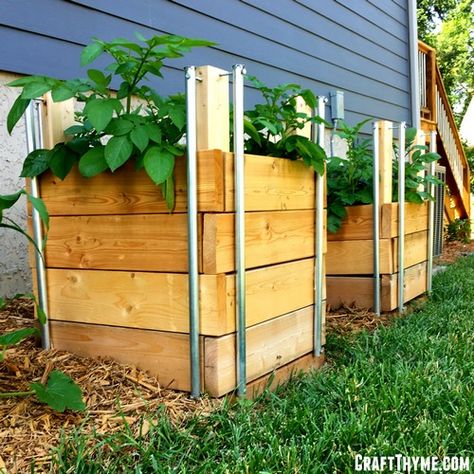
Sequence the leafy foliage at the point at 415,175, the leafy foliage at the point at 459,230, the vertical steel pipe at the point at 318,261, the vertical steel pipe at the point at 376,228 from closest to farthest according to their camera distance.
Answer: the vertical steel pipe at the point at 318,261
the vertical steel pipe at the point at 376,228
the leafy foliage at the point at 415,175
the leafy foliage at the point at 459,230

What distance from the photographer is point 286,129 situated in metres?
2.04

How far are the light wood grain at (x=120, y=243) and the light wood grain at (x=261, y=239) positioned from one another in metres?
0.09

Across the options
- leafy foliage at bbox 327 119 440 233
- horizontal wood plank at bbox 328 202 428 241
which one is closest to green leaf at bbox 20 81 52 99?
leafy foliage at bbox 327 119 440 233

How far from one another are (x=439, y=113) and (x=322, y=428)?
6.81 metres

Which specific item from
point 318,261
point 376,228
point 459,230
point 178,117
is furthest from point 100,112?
point 459,230

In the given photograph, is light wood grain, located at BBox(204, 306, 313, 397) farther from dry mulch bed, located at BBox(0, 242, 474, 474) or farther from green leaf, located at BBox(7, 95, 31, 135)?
green leaf, located at BBox(7, 95, 31, 135)

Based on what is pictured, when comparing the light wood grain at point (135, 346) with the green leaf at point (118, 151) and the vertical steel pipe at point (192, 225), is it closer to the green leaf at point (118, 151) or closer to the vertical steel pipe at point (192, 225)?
the vertical steel pipe at point (192, 225)

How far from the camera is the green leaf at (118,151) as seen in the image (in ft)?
4.92

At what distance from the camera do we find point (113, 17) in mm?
2820

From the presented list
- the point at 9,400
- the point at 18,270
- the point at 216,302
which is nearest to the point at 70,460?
the point at 9,400

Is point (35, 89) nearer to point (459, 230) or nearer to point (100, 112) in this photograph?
point (100, 112)

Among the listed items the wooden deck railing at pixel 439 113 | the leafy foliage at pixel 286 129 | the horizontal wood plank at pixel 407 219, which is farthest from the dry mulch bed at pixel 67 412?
the wooden deck railing at pixel 439 113

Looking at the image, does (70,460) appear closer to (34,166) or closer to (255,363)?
(255,363)

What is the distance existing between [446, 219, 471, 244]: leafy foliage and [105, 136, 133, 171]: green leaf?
798 centimetres
